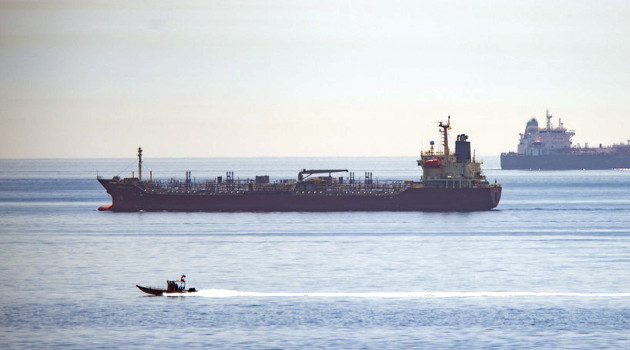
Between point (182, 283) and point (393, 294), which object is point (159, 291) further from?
point (393, 294)

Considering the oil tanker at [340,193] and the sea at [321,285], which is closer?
the sea at [321,285]

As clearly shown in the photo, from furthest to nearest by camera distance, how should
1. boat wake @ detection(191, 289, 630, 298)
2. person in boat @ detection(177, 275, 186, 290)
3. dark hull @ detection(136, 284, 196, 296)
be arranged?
1. dark hull @ detection(136, 284, 196, 296)
2. boat wake @ detection(191, 289, 630, 298)
3. person in boat @ detection(177, 275, 186, 290)

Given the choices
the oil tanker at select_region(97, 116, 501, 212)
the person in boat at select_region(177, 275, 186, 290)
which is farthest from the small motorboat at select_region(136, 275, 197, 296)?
the oil tanker at select_region(97, 116, 501, 212)

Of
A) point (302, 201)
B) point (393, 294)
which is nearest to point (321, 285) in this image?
point (393, 294)

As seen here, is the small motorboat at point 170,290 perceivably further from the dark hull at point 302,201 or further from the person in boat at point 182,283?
the dark hull at point 302,201

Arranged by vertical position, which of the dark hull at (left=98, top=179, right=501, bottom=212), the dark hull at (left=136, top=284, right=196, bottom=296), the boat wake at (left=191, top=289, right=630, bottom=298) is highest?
the dark hull at (left=98, top=179, right=501, bottom=212)

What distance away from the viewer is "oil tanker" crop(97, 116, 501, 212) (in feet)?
386

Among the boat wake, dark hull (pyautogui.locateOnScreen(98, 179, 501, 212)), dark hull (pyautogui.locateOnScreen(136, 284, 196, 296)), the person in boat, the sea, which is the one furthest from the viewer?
dark hull (pyautogui.locateOnScreen(98, 179, 501, 212))

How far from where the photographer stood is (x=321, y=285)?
5838 centimetres

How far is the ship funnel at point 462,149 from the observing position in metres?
119

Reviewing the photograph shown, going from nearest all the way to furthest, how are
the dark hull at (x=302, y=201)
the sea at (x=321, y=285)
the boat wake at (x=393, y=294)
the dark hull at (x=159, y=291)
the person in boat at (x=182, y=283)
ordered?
the sea at (x=321, y=285)
the person in boat at (x=182, y=283)
the boat wake at (x=393, y=294)
the dark hull at (x=159, y=291)
the dark hull at (x=302, y=201)

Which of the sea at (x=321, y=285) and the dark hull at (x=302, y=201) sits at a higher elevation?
the dark hull at (x=302, y=201)

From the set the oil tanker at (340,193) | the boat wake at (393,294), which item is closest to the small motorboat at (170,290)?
the boat wake at (393,294)

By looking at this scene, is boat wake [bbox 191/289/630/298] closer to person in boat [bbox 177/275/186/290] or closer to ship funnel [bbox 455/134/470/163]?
person in boat [bbox 177/275/186/290]
